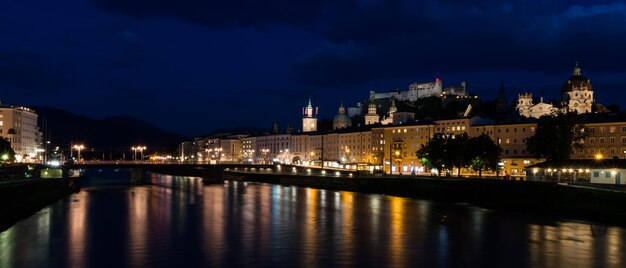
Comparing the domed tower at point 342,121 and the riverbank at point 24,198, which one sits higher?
the domed tower at point 342,121

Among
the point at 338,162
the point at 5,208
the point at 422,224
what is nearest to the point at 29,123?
the point at 338,162

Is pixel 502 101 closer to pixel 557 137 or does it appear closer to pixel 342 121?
pixel 342 121

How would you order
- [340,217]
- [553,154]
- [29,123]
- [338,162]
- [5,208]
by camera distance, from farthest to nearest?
[29,123] → [338,162] → [553,154] → [340,217] → [5,208]

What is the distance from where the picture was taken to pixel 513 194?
5859 centimetres

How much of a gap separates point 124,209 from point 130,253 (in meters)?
27.7

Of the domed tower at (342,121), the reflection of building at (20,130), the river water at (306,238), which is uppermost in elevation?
the domed tower at (342,121)

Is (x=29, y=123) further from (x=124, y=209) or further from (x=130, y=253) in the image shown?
(x=130, y=253)

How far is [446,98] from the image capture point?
182875mm

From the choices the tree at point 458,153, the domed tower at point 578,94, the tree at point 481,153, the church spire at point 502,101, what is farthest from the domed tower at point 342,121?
the tree at point 481,153

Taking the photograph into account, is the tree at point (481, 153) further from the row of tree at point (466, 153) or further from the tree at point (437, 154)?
the tree at point (437, 154)

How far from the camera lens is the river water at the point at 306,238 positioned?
109 ft

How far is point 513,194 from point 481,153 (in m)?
24.4

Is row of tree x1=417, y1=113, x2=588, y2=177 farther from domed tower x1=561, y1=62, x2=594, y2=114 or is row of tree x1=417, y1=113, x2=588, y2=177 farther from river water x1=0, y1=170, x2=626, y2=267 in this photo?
domed tower x1=561, y1=62, x2=594, y2=114

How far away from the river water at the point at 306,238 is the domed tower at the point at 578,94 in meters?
82.9
